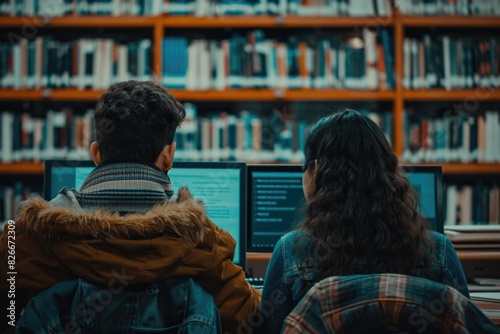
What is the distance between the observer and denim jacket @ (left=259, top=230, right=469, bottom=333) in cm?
148

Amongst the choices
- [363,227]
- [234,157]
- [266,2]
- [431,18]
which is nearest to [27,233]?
[363,227]

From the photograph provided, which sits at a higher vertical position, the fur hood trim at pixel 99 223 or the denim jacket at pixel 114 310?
the fur hood trim at pixel 99 223

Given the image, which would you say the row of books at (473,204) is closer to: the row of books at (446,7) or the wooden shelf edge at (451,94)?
the wooden shelf edge at (451,94)

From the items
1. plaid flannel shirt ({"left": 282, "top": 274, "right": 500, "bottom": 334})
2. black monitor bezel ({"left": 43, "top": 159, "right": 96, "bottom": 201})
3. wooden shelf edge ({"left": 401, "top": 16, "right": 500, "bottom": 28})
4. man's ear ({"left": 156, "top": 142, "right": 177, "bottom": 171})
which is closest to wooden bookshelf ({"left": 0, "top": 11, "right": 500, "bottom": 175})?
wooden shelf edge ({"left": 401, "top": 16, "right": 500, "bottom": 28})

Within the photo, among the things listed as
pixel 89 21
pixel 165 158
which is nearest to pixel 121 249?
pixel 165 158

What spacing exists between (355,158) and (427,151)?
8.67 feet

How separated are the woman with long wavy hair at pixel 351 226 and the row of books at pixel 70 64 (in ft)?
8.67

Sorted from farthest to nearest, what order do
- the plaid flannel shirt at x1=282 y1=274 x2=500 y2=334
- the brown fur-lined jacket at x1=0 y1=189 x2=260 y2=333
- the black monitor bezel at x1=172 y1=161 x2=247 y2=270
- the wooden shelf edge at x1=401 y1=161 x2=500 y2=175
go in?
the wooden shelf edge at x1=401 y1=161 x2=500 y2=175 → the black monitor bezel at x1=172 y1=161 x2=247 y2=270 → the brown fur-lined jacket at x1=0 y1=189 x2=260 y2=333 → the plaid flannel shirt at x1=282 y1=274 x2=500 y2=334

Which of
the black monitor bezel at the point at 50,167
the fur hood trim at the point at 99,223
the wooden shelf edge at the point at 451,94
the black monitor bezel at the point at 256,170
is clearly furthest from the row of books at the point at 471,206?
the fur hood trim at the point at 99,223

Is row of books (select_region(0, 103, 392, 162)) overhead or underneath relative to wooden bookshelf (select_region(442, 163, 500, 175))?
overhead

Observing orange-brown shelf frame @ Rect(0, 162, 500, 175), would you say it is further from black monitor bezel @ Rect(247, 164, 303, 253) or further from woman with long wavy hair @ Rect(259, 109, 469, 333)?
woman with long wavy hair @ Rect(259, 109, 469, 333)

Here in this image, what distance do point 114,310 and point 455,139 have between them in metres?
3.04

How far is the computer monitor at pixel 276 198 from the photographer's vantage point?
85.8 inches

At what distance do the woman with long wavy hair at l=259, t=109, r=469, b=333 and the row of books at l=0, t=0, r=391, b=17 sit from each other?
2575mm
